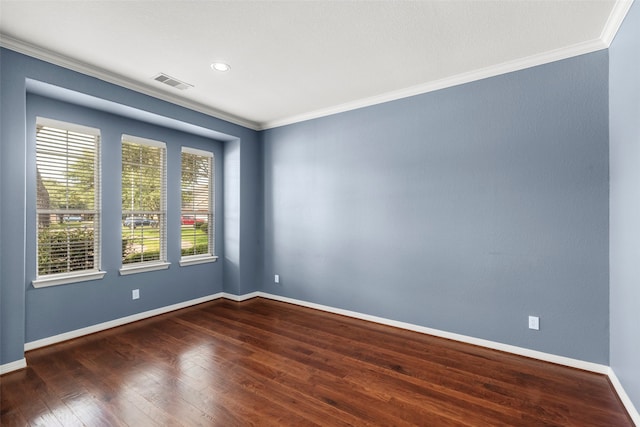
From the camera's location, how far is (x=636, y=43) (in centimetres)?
192

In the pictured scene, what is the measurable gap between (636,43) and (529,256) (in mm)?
1731

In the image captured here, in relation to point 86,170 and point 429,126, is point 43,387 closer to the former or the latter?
point 86,170

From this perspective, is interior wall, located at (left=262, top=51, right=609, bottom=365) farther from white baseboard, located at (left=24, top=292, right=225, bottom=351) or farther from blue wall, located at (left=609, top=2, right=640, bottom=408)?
white baseboard, located at (left=24, top=292, right=225, bottom=351)

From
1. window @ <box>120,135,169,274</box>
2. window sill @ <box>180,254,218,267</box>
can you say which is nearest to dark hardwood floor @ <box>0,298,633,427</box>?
window @ <box>120,135,169,274</box>

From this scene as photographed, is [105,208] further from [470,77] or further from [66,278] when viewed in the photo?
[470,77]

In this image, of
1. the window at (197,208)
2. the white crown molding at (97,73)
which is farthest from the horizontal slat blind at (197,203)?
the white crown molding at (97,73)

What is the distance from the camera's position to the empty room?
2146 mm

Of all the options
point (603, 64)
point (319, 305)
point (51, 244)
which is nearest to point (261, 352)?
point (319, 305)

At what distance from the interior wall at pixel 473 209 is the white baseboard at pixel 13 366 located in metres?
2.92

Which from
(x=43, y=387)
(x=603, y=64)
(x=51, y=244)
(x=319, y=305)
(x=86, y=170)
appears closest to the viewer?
(x=43, y=387)

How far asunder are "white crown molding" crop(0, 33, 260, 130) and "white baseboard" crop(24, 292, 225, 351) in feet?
8.68

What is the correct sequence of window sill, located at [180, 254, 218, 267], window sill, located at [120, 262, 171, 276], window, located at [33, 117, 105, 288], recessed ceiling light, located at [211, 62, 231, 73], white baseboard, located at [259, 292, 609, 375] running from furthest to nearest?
window sill, located at [180, 254, 218, 267]
window sill, located at [120, 262, 171, 276]
window, located at [33, 117, 105, 288]
recessed ceiling light, located at [211, 62, 231, 73]
white baseboard, located at [259, 292, 609, 375]

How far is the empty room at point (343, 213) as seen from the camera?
7.04 ft

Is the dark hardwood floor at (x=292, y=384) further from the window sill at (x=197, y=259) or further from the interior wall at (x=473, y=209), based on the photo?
the window sill at (x=197, y=259)
